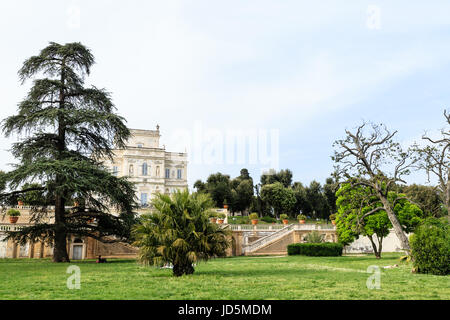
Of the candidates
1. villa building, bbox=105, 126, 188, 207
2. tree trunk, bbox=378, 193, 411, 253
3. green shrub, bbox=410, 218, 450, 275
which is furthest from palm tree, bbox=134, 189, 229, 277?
villa building, bbox=105, 126, 188, 207

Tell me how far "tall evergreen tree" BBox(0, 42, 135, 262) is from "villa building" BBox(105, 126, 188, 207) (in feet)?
113

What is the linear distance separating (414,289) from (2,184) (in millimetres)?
20564

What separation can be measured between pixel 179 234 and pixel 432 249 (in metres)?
9.04

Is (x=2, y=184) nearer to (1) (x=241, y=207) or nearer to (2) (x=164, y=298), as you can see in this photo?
(2) (x=164, y=298)

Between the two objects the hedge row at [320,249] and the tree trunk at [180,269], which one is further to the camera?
the hedge row at [320,249]

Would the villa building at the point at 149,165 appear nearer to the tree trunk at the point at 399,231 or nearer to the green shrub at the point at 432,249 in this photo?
the tree trunk at the point at 399,231

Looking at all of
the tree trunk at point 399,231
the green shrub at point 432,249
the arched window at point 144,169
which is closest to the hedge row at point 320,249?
the tree trunk at point 399,231

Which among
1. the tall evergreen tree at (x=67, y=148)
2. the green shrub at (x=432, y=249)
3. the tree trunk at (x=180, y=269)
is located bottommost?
the tree trunk at (x=180, y=269)

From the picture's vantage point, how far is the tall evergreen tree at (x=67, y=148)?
2102cm

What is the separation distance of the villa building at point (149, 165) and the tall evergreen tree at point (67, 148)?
34536 millimetres

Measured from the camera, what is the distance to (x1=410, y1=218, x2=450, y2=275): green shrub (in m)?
13.5

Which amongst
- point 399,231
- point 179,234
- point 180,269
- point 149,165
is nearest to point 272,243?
point 399,231

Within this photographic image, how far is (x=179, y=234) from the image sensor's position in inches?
500
